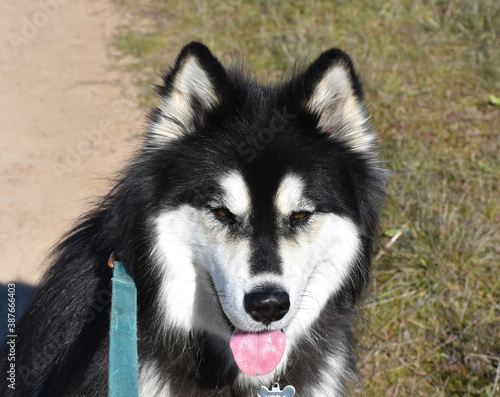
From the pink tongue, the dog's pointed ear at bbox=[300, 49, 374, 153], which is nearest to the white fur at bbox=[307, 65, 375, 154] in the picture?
the dog's pointed ear at bbox=[300, 49, 374, 153]

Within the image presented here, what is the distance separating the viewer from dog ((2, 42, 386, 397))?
86.4 inches

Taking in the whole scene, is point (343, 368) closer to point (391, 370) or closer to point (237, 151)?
point (391, 370)

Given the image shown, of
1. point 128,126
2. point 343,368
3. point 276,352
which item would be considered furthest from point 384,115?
point 276,352

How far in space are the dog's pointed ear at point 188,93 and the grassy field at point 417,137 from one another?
43.6 inches

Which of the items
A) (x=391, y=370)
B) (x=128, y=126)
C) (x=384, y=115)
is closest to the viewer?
(x=391, y=370)

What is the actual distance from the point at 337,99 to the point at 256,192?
1.83ft

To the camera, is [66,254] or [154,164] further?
[66,254]

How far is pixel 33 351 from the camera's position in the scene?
2479 millimetres

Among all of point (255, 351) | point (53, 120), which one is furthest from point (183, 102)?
point (53, 120)

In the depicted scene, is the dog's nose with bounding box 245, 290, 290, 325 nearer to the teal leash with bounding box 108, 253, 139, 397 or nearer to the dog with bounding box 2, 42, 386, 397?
the dog with bounding box 2, 42, 386, 397

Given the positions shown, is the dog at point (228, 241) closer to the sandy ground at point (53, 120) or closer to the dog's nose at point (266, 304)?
the dog's nose at point (266, 304)

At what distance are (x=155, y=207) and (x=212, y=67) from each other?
1.98 ft

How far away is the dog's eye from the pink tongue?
456 millimetres

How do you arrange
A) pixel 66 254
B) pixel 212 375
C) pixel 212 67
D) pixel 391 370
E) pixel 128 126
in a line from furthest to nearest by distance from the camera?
1. pixel 128 126
2. pixel 391 370
3. pixel 66 254
4. pixel 212 375
5. pixel 212 67
